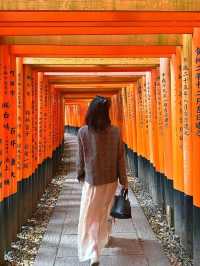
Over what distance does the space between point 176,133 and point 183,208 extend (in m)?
1.14

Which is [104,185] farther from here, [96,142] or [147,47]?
[147,47]

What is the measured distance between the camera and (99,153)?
5.07 meters

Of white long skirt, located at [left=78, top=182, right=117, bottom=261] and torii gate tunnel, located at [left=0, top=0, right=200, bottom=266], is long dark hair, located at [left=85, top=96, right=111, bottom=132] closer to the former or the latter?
white long skirt, located at [left=78, top=182, right=117, bottom=261]

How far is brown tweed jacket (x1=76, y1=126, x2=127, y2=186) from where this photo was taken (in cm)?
505

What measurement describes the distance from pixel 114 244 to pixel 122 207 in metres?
1.59

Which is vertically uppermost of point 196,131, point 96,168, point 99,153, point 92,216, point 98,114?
point 98,114

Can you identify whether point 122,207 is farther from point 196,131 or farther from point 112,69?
point 112,69

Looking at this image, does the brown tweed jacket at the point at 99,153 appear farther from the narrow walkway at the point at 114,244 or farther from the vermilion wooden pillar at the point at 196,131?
the narrow walkway at the point at 114,244

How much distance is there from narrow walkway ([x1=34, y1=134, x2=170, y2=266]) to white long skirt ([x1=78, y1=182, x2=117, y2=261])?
607 millimetres

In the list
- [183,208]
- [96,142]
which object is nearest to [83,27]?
[96,142]

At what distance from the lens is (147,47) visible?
271 inches

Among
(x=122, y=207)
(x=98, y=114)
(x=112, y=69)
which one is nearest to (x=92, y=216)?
(x=122, y=207)

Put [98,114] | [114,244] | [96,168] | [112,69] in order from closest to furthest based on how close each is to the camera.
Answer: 1. [98,114]
2. [96,168]
3. [114,244]
4. [112,69]

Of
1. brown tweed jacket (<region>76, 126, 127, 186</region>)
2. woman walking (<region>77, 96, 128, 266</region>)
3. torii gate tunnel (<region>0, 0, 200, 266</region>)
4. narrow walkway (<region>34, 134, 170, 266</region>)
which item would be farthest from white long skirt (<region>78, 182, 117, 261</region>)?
torii gate tunnel (<region>0, 0, 200, 266</region>)
